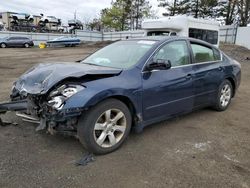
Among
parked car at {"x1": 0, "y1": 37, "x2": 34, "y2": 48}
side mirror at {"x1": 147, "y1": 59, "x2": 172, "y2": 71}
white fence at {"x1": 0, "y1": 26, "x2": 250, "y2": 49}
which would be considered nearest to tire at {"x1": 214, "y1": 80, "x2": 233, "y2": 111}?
side mirror at {"x1": 147, "y1": 59, "x2": 172, "y2": 71}

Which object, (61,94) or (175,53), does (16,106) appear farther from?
(175,53)

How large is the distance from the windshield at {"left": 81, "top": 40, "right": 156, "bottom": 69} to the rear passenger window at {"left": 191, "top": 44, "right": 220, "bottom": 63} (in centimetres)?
99

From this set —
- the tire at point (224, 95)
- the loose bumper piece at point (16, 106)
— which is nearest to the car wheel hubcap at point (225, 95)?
the tire at point (224, 95)

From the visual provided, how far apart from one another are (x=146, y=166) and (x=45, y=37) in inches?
1522

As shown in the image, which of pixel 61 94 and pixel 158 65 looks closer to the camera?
pixel 61 94

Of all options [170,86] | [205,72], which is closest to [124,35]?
[205,72]

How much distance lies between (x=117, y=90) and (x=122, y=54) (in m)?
1.08

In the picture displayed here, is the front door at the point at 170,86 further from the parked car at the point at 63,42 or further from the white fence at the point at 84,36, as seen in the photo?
the white fence at the point at 84,36

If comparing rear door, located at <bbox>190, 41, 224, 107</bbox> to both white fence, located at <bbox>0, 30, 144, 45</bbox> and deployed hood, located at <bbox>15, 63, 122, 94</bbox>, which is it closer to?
deployed hood, located at <bbox>15, 63, 122, 94</bbox>

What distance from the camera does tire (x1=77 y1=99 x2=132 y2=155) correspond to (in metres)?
3.46

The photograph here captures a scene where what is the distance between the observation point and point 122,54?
4566mm

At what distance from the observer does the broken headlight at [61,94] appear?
11.0 ft

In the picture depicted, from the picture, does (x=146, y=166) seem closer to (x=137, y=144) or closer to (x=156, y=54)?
(x=137, y=144)

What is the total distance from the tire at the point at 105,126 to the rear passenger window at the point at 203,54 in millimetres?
1946
